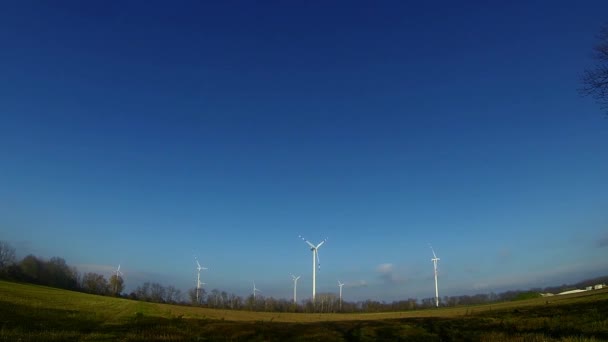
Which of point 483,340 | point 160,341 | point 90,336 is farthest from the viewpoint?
point 90,336

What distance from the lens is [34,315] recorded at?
36.5 meters

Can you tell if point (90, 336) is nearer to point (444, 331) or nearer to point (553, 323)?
point (444, 331)

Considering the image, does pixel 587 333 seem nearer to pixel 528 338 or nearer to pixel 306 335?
pixel 528 338

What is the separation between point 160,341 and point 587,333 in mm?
20148

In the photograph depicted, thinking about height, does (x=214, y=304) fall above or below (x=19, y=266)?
below

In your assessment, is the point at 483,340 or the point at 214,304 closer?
the point at 483,340

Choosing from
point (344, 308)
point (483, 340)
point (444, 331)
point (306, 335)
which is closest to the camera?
point (483, 340)

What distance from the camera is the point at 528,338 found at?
1939cm

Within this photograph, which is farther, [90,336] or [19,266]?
[19,266]

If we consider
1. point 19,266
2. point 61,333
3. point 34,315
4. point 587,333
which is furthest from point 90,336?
point 19,266

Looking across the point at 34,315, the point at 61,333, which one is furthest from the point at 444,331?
the point at 34,315

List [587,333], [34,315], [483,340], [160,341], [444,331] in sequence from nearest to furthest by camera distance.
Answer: [587,333] → [483,340] → [160,341] → [444,331] → [34,315]

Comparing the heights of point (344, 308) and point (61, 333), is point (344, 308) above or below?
below

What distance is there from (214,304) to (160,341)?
185593 mm
